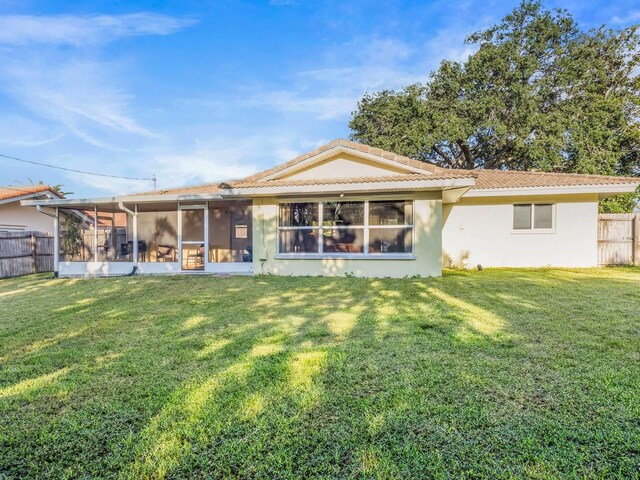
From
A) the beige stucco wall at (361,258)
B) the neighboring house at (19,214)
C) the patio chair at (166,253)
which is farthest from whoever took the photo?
the neighboring house at (19,214)

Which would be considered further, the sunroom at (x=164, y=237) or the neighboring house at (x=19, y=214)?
the neighboring house at (x=19, y=214)

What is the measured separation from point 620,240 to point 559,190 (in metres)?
3.94

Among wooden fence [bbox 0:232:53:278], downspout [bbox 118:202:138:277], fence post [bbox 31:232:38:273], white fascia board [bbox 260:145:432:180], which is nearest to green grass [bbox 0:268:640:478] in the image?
white fascia board [bbox 260:145:432:180]

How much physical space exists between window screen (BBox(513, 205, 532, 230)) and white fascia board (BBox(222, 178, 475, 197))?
5.33m

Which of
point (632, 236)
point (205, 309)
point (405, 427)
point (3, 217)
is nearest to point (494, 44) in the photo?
point (632, 236)

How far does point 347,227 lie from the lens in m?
10.8

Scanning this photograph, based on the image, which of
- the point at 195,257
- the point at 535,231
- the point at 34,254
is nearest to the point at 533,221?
the point at 535,231

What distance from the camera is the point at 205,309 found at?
259 inches

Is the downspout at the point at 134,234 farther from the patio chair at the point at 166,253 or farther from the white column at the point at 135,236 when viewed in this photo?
the patio chair at the point at 166,253

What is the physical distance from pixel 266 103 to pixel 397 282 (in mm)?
16026

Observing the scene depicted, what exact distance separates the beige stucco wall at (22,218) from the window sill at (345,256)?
48.9ft

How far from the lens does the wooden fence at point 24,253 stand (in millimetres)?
13594

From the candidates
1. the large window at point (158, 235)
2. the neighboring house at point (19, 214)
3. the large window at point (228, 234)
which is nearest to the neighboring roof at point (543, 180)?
the large window at point (228, 234)

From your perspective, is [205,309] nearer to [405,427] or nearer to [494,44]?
[405,427]
